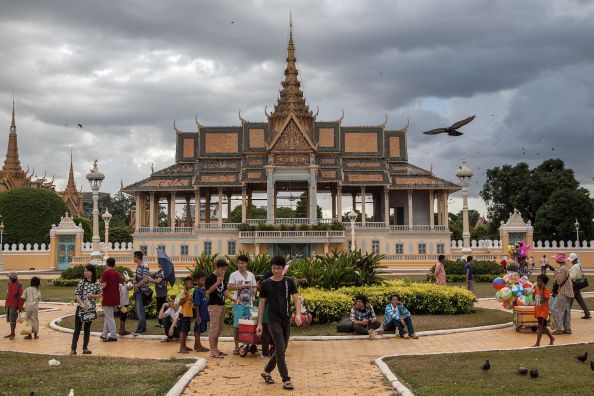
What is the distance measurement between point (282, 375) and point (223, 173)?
44.8 meters

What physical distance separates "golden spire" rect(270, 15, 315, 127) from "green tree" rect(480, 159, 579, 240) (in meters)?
19.4

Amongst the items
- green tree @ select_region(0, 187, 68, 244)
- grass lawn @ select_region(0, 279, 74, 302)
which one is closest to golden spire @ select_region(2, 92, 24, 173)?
green tree @ select_region(0, 187, 68, 244)

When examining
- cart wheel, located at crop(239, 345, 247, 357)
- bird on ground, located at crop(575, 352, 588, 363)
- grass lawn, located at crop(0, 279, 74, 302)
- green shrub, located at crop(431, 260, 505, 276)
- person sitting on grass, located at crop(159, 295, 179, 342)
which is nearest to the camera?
bird on ground, located at crop(575, 352, 588, 363)

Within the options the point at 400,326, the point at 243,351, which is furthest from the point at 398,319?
the point at 243,351

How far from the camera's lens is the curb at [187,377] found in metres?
8.48

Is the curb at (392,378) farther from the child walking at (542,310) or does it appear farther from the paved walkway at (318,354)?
the child walking at (542,310)

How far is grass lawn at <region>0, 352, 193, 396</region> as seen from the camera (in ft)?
27.8

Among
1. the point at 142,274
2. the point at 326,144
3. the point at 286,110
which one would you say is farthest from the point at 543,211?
the point at 142,274

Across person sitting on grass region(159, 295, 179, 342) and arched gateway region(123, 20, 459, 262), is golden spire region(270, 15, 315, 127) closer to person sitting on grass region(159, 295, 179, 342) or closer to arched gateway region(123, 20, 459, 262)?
arched gateway region(123, 20, 459, 262)

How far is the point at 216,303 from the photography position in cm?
1161

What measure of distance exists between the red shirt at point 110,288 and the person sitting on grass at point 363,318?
191 inches

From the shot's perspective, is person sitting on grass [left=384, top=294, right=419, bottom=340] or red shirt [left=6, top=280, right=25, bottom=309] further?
red shirt [left=6, top=280, right=25, bottom=309]

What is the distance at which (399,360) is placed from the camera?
10.7 metres

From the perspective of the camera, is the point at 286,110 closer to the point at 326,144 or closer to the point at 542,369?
the point at 326,144
